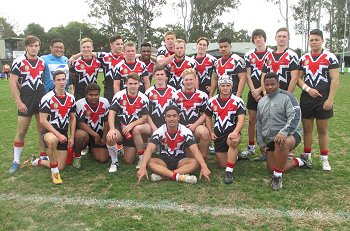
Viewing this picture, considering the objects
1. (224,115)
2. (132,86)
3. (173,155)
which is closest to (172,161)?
(173,155)

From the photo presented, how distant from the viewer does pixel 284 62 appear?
5535 millimetres

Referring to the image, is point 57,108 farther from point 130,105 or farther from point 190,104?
point 190,104

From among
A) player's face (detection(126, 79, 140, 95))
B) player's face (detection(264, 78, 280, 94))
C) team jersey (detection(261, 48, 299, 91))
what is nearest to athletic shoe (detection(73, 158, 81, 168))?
player's face (detection(126, 79, 140, 95))

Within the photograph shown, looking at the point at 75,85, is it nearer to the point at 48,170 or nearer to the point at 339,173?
→ the point at 48,170

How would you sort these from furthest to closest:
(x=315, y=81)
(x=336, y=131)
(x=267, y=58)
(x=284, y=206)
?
1. (x=336, y=131)
2. (x=267, y=58)
3. (x=315, y=81)
4. (x=284, y=206)

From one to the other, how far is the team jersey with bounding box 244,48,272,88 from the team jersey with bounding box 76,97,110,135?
2.61m

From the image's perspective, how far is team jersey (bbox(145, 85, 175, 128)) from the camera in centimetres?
585

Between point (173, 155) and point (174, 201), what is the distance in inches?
41.3

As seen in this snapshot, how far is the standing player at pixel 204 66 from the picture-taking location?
6426 millimetres

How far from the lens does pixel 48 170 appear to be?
5.50 meters

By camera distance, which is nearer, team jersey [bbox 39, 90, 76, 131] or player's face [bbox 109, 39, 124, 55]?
team jersey [bbox 39, 90, 76, 131]

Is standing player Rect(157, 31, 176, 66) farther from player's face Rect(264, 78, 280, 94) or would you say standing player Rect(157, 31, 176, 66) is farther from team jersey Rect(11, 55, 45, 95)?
player's face Rect(264, 78, 280, 94)

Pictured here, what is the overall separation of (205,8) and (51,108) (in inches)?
1689

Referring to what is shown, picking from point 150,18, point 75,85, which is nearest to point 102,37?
point 150,18
